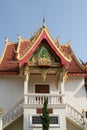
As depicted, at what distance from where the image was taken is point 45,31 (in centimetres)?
1786

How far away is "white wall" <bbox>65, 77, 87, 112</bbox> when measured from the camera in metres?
18.9

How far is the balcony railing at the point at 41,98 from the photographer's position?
655 inches

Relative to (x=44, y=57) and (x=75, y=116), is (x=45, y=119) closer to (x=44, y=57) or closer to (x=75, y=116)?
(x=75, y=116)

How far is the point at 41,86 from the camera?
1895 centimetres

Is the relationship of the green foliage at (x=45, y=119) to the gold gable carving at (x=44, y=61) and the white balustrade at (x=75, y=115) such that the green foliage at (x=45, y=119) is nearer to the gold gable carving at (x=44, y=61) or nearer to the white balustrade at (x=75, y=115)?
the white balustrade at (x=75, y=115)

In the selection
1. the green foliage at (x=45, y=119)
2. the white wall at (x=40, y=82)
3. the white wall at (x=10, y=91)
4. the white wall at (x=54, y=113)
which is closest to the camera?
the green foliage at (x=45, y=119)

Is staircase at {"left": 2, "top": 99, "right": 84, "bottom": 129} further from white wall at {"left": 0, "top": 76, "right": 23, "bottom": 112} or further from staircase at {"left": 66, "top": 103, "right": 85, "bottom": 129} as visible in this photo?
white wall at {"left": 0, "top": 76, "right": 23, "bottom": 112}

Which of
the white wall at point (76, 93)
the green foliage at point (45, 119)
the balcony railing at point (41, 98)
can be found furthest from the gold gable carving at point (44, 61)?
the green foliage at point (45, 119)

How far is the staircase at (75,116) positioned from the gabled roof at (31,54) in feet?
8.11

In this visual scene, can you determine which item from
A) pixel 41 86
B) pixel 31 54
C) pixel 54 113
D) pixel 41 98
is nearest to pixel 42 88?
pixel 41 86

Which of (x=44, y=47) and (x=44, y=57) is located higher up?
(x=44, y=47)

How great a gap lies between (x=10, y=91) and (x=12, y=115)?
7.02ft

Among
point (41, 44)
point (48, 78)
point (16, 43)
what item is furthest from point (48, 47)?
point (16, 43)

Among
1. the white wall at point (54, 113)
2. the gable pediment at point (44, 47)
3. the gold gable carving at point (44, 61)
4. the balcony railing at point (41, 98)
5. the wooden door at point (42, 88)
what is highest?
the gable pediment at point (44, 47)
